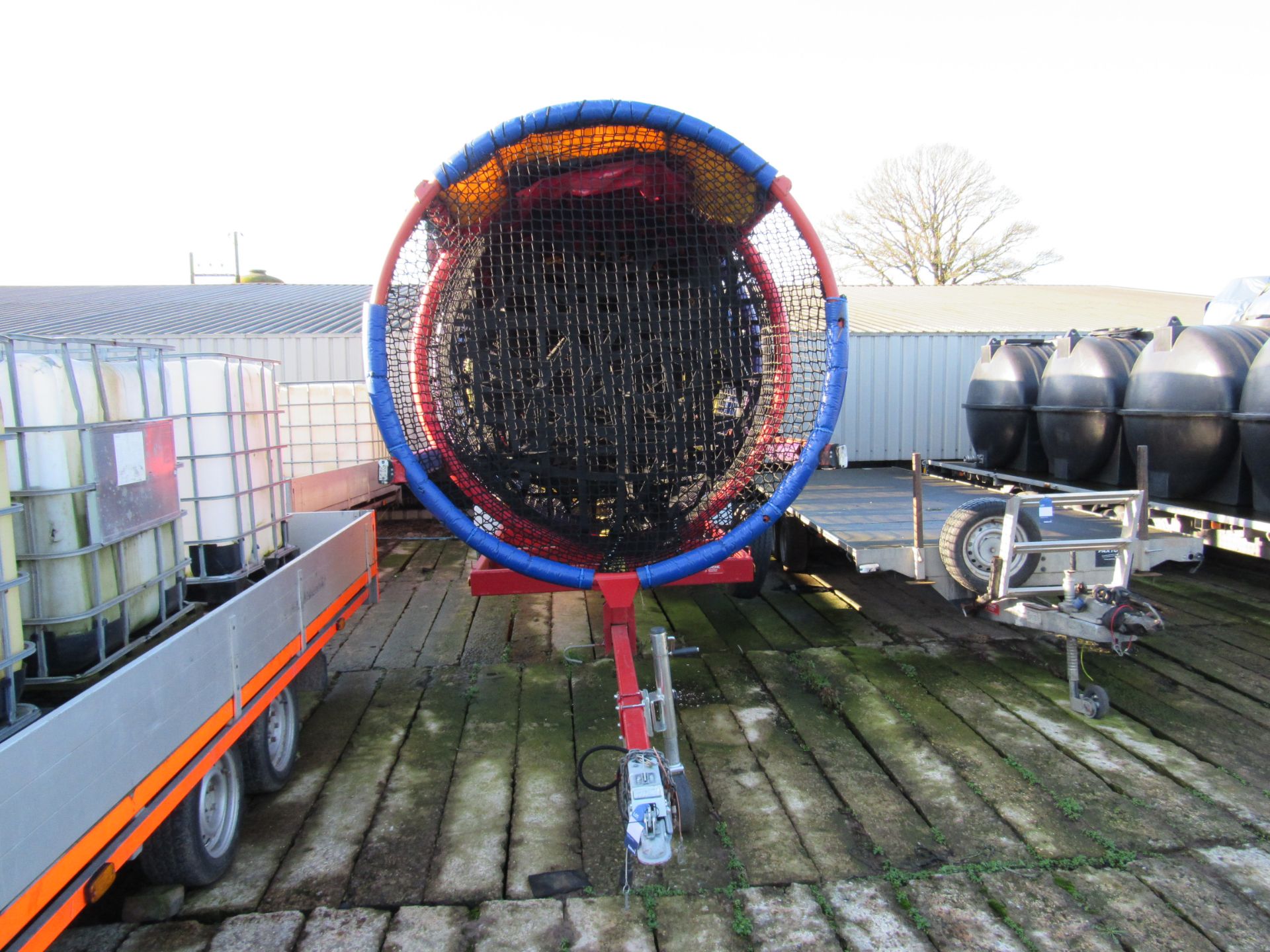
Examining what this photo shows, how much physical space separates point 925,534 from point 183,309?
14864 mm

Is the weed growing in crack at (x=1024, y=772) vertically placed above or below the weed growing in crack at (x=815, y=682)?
below

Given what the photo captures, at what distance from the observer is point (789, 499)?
132 inches

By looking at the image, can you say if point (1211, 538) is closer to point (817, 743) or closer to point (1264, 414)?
point (1264, 414)

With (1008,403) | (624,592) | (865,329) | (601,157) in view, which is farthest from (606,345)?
(865,329)

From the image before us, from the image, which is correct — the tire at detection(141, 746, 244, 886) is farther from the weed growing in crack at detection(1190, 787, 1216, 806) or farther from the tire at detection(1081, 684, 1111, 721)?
the tire at detection(1081, 684, 1111, 721)

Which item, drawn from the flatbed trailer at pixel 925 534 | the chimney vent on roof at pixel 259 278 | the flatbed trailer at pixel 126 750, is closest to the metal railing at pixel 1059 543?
the flatbed trailer at pixel 925 534

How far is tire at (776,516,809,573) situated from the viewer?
288 inches

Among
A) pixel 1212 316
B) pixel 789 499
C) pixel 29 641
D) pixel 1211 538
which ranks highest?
pixel 1212 316

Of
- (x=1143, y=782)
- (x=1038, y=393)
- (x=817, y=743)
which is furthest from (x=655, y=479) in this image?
(x=1038, y=393)

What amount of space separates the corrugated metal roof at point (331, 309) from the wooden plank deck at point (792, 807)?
6.71 metres

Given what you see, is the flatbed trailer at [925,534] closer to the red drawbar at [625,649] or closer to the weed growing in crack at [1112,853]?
the weed growing in crack at [1112,853]

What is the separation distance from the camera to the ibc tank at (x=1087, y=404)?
6.98m

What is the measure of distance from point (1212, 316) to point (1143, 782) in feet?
23.1

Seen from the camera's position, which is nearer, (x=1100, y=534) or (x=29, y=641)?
(x=29, y=641)
